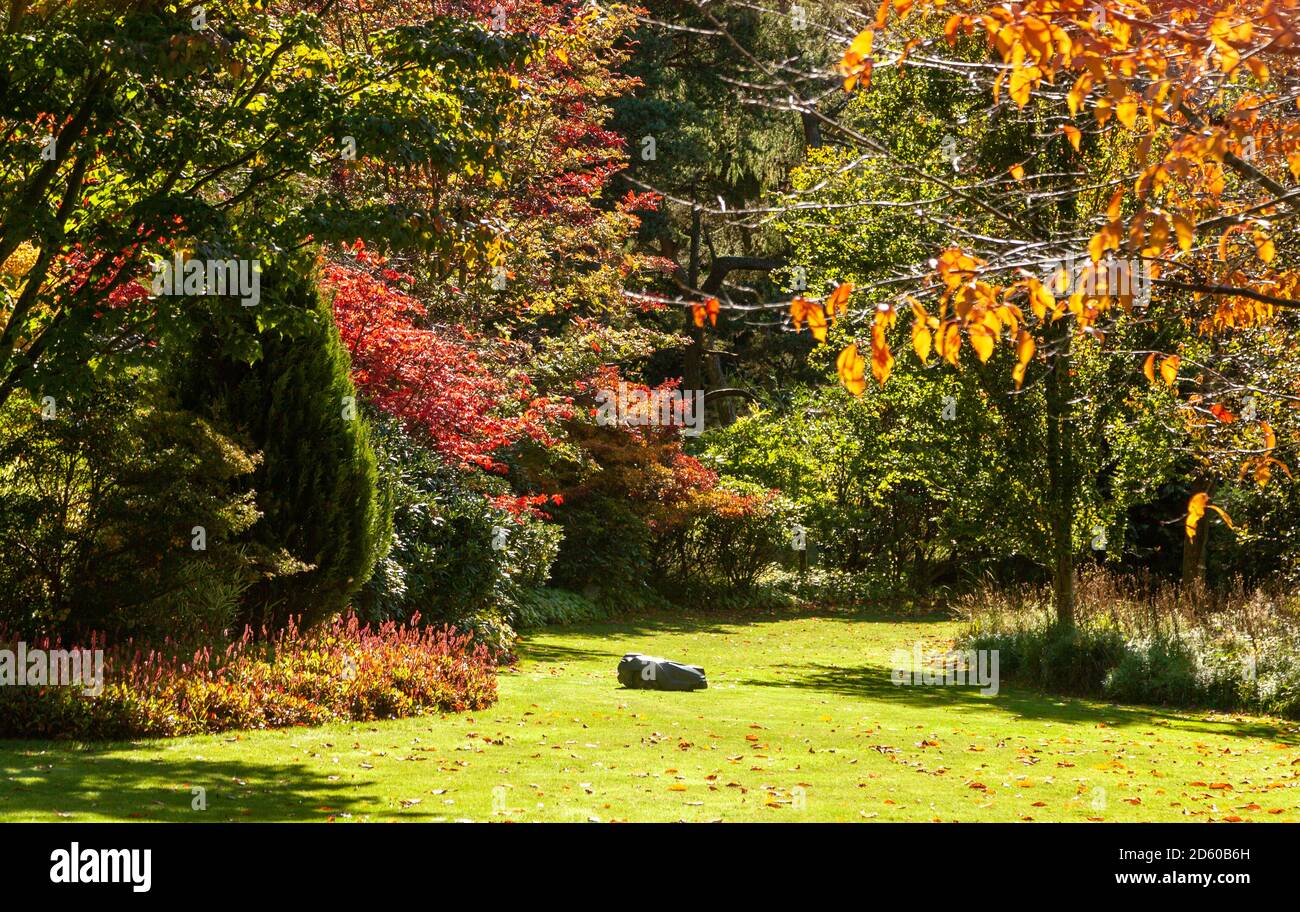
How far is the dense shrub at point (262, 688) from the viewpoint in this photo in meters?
8.67

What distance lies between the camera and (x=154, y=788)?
276 inches

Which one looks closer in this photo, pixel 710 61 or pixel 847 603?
pixel 847 603

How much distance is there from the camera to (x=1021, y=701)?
1341 centimetres

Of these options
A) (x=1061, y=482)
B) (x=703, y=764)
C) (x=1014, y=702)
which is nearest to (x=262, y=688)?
(x=703, y=764)

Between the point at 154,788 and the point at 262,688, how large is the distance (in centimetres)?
266

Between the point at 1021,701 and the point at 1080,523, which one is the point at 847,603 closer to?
the point at 1080,523

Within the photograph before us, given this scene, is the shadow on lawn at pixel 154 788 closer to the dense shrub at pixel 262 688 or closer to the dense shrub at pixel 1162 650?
the dense shrub at pixel 262 688

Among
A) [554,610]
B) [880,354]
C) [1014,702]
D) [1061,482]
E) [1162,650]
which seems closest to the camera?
[880,354]

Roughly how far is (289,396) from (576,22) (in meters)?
9.80

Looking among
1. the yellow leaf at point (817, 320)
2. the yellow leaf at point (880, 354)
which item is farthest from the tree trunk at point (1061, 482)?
the yellow leaf at point (880, 354)

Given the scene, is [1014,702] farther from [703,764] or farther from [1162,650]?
[703,764]
